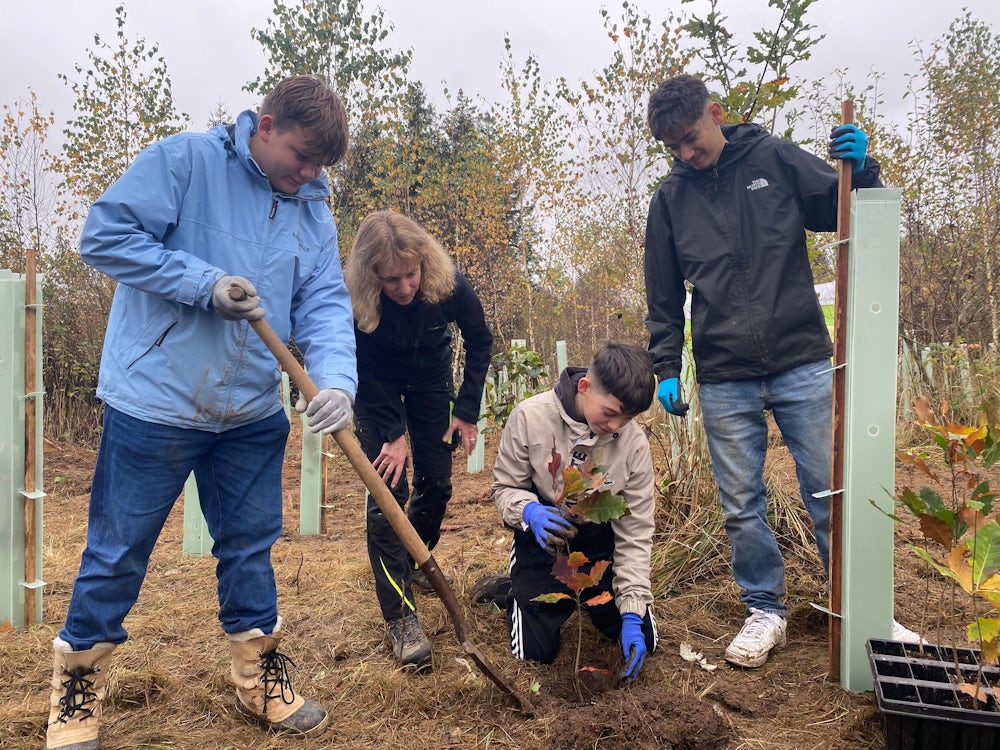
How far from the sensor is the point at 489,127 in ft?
49.0

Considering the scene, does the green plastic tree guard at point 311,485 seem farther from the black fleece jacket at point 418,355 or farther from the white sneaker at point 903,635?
the white sneaker at point 903,635

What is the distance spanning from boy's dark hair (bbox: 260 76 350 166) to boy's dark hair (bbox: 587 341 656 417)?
108 centimetres

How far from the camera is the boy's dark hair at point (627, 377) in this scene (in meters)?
2.32

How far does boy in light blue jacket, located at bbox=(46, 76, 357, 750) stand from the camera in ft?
6.06

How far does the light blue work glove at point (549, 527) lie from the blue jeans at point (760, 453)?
29.7 inches

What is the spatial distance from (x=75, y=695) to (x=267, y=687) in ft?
1.69

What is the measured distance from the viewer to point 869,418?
2.23 metres

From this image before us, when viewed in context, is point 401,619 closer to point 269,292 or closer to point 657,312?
point 269,292

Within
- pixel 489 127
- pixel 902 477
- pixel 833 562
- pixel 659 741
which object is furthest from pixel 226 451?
pixel 489 127

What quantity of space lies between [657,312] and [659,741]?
5.17ft

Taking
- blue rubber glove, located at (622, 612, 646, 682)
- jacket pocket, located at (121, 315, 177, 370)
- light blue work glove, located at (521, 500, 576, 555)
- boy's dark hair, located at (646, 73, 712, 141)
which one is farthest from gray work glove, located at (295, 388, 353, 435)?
boy's dark hair, located at (646, 73, 712, 141)

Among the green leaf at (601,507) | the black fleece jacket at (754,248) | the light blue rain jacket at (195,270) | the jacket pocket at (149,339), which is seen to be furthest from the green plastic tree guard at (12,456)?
the black fleece jacket at (754,248)

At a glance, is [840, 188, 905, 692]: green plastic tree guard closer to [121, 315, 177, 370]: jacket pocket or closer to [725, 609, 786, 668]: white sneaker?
[725, 609, 786, 668]: white sneaker

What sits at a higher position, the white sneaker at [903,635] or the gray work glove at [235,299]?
the gray work glove at [235,299]
